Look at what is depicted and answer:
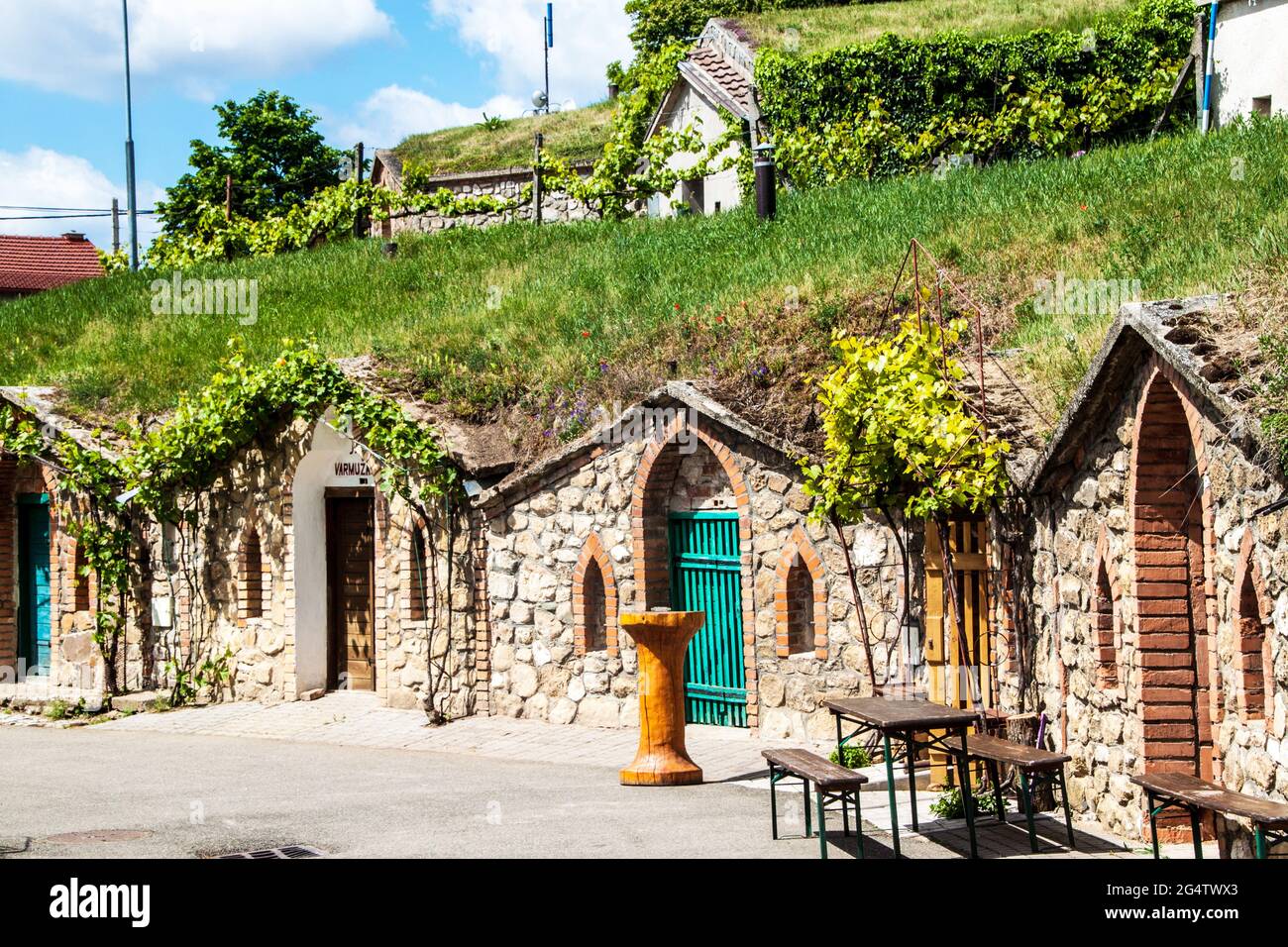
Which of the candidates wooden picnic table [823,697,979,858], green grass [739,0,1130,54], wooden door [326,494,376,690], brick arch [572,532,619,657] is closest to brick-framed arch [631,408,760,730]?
brick arch [572,532,619,657]

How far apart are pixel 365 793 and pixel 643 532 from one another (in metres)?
4.37

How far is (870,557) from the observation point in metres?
13.4

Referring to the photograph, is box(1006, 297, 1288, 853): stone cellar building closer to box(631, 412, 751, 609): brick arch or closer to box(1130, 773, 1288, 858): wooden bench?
box(1130, 773, 1288, 858): wooden bench

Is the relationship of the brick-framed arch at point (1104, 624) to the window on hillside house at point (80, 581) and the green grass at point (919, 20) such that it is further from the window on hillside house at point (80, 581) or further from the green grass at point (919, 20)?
the green grass at point (919, 20)

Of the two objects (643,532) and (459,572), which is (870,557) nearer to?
(643,532)

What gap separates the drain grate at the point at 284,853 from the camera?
9570mm

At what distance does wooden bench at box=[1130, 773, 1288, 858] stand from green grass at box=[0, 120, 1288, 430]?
390 centimetres

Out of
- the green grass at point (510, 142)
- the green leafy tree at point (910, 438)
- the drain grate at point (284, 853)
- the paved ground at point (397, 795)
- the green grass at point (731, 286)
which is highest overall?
the green grass at point (510, 142)

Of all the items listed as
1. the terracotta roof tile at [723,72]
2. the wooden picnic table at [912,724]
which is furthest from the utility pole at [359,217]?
the wooden picnic table at [912,724]

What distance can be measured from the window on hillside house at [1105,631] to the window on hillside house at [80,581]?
14.9 meters

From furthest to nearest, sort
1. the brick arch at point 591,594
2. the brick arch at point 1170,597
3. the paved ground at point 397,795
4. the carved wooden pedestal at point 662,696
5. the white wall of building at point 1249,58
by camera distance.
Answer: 1. the white wall of building at point 1249,58
2. the brick arch at point 591,594
3. the carved wooden pedestal at point 662,696
4. the paved ground at point 397,795
5. the brick arch at point 1170,597

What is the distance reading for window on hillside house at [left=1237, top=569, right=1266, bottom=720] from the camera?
310 inches

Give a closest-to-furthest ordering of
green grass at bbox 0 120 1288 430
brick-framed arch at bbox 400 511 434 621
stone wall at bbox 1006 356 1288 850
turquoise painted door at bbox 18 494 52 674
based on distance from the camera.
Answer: stone wall at bbox 1006 356 1288 850 < green grass at bbox 0 120 1288 430 < brick-framed arch at bbox 400 511 434 621 < turquoise painted door at bbox 18 494 52 674
